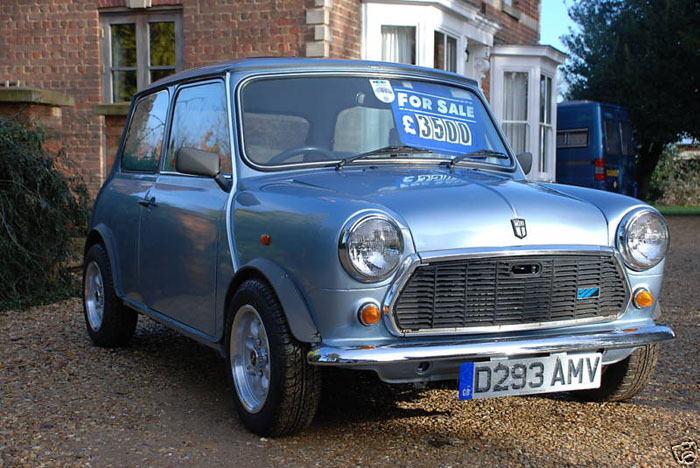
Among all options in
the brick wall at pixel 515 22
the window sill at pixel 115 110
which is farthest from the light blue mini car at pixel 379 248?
the brick wall at pixel 515 22

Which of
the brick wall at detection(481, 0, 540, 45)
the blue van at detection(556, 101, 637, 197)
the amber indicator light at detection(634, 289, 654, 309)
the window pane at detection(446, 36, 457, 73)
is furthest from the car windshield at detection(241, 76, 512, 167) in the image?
the blue van at detection(556, 101, 637, 197)

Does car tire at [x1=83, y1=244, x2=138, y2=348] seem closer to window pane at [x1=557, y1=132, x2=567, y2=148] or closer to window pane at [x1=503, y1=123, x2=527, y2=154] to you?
window pane at [x1=503, y1=123, x2=527, y2=154]

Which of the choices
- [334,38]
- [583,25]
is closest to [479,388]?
[334,38]

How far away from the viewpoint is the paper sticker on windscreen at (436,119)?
473 centimetres

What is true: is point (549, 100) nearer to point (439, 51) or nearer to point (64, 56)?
point (439, 51)

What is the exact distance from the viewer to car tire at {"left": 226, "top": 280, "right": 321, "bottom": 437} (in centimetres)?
366

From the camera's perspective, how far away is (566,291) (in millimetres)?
3789

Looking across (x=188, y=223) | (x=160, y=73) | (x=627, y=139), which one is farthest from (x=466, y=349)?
(x=627, y=139)

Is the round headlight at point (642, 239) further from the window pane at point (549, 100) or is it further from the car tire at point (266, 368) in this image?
the window pane at point (549, 100)

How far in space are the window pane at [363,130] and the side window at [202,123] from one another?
0.58m

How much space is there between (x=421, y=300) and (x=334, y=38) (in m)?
9.61

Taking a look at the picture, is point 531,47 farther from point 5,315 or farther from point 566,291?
point 566,291

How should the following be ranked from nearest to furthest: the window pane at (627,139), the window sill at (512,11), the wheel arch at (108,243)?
1. the wheel arch at (108,243)
2. the window sill at (512,11)
3. the window pane at (627,139)

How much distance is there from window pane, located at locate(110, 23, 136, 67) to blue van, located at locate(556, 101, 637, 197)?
1135cm
